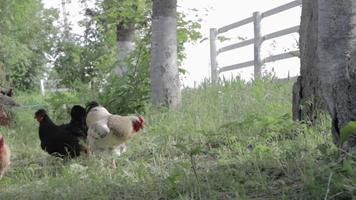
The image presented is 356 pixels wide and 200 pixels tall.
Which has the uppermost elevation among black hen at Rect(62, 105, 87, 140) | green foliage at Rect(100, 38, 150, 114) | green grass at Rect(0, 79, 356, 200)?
green foliage at Rect(100, 38, 150, 114)

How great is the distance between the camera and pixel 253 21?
50.6 ft

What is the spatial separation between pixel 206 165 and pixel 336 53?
121 centimetres

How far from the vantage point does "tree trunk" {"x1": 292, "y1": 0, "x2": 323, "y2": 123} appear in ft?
16.9

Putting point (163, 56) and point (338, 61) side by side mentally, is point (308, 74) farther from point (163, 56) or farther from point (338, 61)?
point (163, 56)

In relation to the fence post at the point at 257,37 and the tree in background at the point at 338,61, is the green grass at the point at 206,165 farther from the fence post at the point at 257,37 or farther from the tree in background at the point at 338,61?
the fence post at the point at 257,37

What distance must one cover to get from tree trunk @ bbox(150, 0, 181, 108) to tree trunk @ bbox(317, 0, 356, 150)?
4.61 metres

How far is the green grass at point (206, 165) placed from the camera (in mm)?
3074

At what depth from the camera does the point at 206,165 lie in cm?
408

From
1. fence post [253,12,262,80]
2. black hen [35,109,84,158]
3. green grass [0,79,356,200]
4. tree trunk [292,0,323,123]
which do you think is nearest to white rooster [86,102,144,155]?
green grass [0,79,356,200]

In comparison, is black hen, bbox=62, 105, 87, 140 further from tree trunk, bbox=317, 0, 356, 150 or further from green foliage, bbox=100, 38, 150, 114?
tree trunk, bbox=317, 0, 356, 150

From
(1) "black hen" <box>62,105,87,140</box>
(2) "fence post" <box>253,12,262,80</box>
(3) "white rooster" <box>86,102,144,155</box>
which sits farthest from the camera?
(2) "fence post" <box>253,12,262,80</box>

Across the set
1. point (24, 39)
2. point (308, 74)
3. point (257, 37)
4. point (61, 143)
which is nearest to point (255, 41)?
point (257, 37)

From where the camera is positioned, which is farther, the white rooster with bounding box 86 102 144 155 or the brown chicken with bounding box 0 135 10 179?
the white rooster with bounding box 86 102 144 155

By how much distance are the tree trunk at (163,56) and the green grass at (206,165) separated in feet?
2.62
